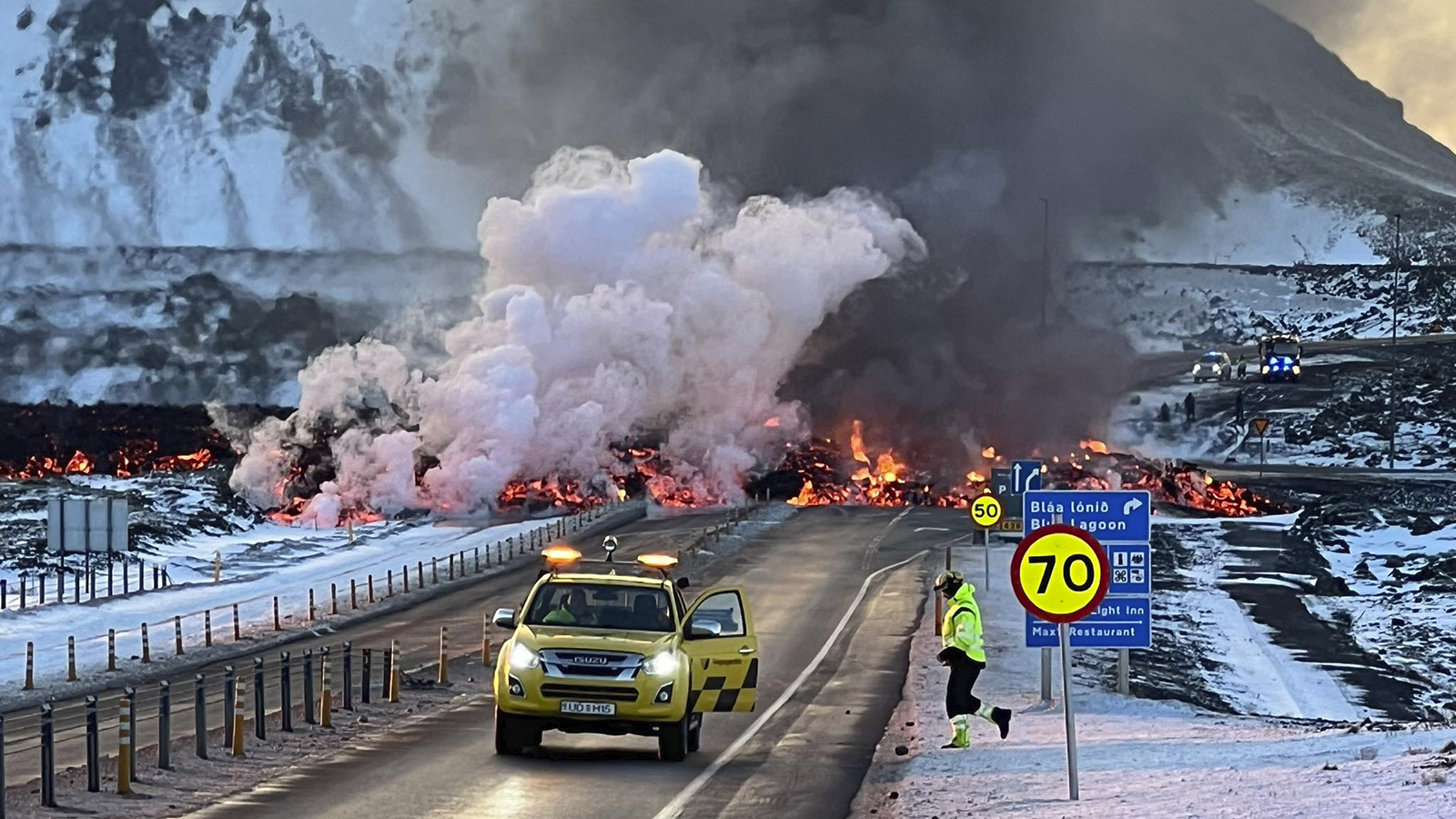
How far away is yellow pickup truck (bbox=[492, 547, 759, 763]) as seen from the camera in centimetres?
1952

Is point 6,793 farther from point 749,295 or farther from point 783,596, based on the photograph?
point 749,295

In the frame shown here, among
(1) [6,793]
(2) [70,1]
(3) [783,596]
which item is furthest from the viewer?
(2) [70,1]

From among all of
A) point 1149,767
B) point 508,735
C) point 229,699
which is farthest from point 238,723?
point 1149,767

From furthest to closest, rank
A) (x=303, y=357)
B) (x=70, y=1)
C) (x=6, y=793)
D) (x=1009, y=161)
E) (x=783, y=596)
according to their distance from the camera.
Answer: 1. (x=70, y=1)
2. (x=303, y=357)
3. (x=1009, y=161)
4. (x=783, y=596)
5. (x=6, y=793)

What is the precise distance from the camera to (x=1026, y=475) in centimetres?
3584

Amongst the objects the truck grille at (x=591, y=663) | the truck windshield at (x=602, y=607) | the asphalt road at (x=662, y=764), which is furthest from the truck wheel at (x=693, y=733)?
the truck grille at (x=591, y=663)

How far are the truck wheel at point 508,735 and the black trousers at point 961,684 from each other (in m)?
4.83

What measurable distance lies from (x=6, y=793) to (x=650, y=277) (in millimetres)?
60278

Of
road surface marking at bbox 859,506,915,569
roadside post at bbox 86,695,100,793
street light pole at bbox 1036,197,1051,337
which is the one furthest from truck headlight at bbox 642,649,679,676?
street light pole at bbox 1036,197,1051,337

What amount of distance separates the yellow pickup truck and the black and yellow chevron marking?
0.05ft

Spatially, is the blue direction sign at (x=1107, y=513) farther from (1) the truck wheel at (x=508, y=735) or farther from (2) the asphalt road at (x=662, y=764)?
(1) the truck wheel at (x=508, y=735)

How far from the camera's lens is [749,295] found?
77.2 metres

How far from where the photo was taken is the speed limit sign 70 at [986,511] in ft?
131

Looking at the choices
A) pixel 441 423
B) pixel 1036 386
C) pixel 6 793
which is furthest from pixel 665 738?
pixel 1036 386
